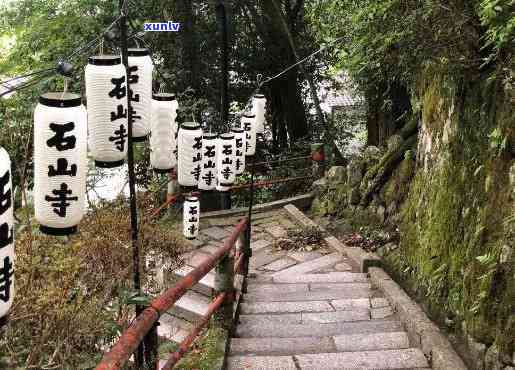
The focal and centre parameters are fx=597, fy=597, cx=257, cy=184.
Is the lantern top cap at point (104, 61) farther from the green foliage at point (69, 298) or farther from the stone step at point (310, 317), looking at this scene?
the stone step at point (310, 317)

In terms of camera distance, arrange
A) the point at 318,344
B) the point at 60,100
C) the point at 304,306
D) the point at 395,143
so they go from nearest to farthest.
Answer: the point at 60,100, the point at 318,344, the point at 304,306, the point at 395,143

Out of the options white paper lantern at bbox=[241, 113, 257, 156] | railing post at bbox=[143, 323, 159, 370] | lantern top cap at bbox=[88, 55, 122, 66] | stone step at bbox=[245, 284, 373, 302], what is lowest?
stone step at bbox=[245, 284, 373, 302]

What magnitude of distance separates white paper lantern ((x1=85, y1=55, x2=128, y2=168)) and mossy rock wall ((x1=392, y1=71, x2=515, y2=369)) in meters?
3.54

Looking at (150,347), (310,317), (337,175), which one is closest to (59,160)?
(150,347)

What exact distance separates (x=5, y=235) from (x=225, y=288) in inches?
112

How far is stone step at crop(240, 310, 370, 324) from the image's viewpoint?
7188 millimetres

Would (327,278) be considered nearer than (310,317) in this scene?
No

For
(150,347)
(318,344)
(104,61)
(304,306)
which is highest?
(104,61)

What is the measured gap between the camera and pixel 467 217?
661 centimetres

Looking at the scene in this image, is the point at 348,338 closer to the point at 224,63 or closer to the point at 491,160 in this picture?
the point at 491,160

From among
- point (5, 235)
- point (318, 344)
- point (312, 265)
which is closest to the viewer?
point (5, 235)

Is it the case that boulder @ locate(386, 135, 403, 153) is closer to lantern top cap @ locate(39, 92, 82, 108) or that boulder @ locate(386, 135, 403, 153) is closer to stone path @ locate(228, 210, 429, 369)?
stone path @ locate(228, 210, 429, 369)
